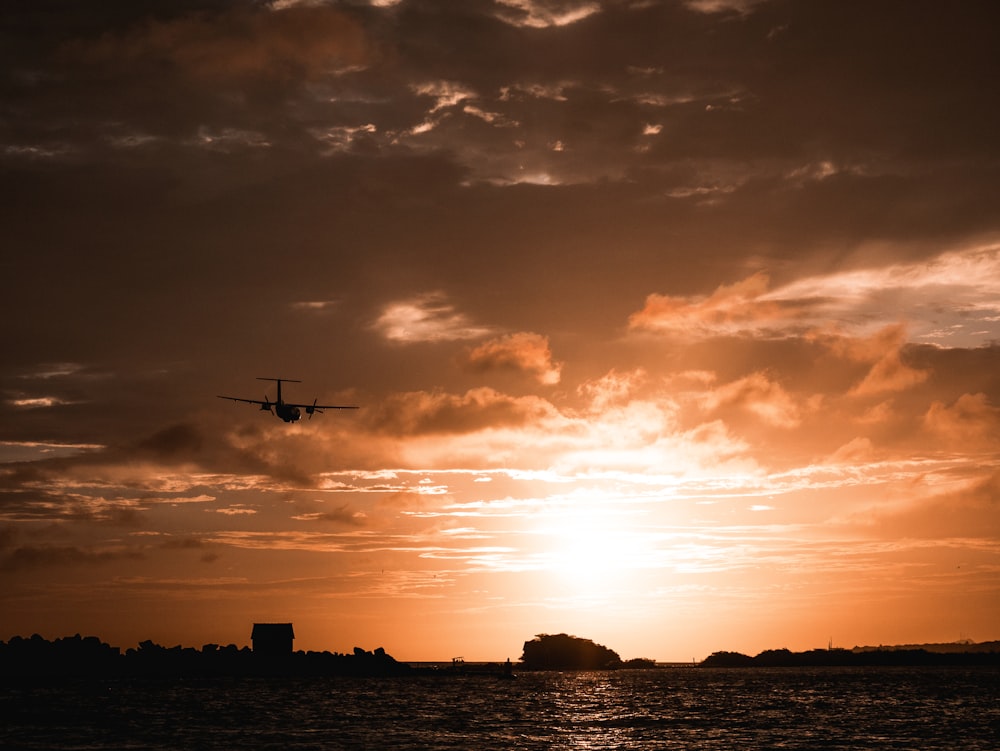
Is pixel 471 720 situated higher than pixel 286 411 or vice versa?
pixel 286 411

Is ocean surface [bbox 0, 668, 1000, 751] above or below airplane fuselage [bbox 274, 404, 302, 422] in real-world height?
below

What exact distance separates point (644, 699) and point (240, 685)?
2852 inches

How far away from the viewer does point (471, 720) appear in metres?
110

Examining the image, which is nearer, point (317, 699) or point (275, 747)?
point (275, 747)

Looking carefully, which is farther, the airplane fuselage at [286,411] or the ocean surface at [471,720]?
the airplane fuselage at [286,411]

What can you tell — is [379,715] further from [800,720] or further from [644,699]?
[644,699]

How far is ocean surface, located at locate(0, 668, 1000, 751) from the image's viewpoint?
85562mm

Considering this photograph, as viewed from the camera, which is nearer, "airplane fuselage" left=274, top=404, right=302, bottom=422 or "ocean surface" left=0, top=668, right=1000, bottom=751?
"ocean surface" left=0, top=668, right=1000, bottom=751

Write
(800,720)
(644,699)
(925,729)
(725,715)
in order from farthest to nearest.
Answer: (644,699), (725,715), (800,720), (925,729)

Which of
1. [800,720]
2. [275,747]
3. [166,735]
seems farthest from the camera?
[800,720]

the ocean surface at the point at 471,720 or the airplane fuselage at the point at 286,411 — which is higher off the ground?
the airplane fuselage at the point at 286,411

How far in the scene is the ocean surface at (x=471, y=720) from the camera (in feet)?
281

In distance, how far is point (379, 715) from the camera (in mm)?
114312

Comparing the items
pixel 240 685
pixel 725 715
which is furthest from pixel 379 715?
pixel 240 685
